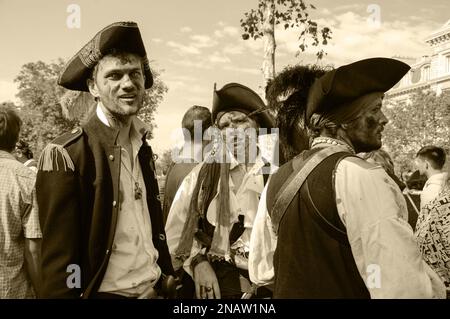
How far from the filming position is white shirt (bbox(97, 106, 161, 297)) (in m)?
2.35

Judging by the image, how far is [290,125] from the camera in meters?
2.94

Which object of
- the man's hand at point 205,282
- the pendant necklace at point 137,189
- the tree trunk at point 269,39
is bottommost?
the man's hand at point 205,282

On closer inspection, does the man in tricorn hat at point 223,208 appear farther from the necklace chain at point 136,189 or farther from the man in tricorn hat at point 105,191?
the necklace chain at point 136,189

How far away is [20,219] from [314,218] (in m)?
1.88

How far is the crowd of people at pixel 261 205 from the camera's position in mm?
1959

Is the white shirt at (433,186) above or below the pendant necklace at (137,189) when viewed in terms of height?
below

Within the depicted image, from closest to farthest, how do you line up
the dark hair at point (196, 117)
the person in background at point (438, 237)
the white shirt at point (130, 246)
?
the white shirt at point (130, 246), the person in background at point (438, 237), the dark hair at point (196, 117)

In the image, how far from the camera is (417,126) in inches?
1505

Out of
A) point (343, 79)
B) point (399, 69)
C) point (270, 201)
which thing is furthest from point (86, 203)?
point (399, 69)

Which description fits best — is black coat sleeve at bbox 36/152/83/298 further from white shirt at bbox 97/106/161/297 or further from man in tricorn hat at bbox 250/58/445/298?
man in tricorn hat at bbox 250/58/445/298

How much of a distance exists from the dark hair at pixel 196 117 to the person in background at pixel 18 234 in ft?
7.84

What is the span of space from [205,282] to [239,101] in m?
1.55

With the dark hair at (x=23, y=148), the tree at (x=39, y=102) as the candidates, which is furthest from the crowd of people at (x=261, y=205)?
the tree at (x=39, y=102)

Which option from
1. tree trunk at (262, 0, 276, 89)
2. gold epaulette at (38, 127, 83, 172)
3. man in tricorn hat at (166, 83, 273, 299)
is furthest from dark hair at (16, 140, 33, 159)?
gold epaulette at (38, 127, 83, 172)
